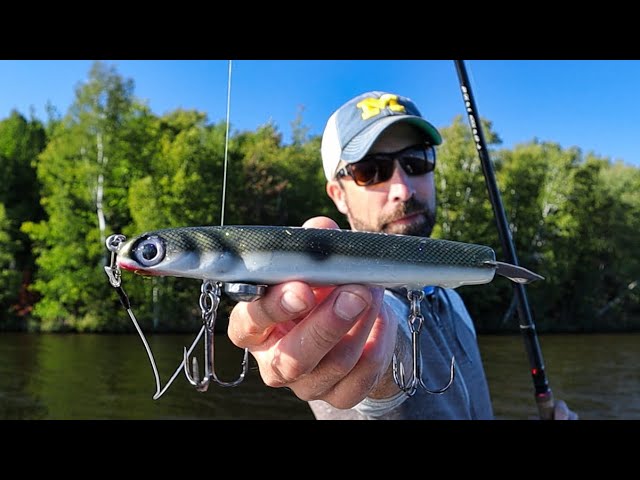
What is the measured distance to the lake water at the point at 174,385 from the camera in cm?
1244

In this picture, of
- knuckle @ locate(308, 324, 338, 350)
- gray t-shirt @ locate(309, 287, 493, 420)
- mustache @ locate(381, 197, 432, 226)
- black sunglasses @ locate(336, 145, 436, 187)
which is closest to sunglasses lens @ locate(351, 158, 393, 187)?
black sunglasses @ locate(336, 145, 436, 187)

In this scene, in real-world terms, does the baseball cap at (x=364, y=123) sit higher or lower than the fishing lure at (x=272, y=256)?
higher

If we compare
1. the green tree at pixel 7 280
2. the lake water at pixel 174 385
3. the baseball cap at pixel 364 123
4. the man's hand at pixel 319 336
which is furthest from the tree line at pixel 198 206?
the man's hand at pixel 319 336

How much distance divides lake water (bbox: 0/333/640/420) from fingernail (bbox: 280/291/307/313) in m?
8.90

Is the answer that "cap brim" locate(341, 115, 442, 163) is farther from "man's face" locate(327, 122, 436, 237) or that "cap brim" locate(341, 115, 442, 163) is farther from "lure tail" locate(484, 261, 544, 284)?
"lure tail" locate(484, 261, 544, 284)

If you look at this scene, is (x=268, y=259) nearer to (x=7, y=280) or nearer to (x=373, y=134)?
(x=373, y=134)

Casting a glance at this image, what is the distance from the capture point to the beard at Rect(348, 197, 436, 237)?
2.63 metres

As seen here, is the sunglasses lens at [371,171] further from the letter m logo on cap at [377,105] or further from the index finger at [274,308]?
the index finger at [274,308]

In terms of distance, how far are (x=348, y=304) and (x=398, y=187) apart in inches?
55.0

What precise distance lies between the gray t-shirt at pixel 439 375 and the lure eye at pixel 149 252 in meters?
0.88

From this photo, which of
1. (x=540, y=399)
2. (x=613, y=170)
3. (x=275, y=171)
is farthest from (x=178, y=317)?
(x=613, y=170)

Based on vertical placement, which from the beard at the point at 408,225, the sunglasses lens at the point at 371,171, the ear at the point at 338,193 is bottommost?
the beard at the point at 408,225

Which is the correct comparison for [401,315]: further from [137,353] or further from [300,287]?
[137,353]
